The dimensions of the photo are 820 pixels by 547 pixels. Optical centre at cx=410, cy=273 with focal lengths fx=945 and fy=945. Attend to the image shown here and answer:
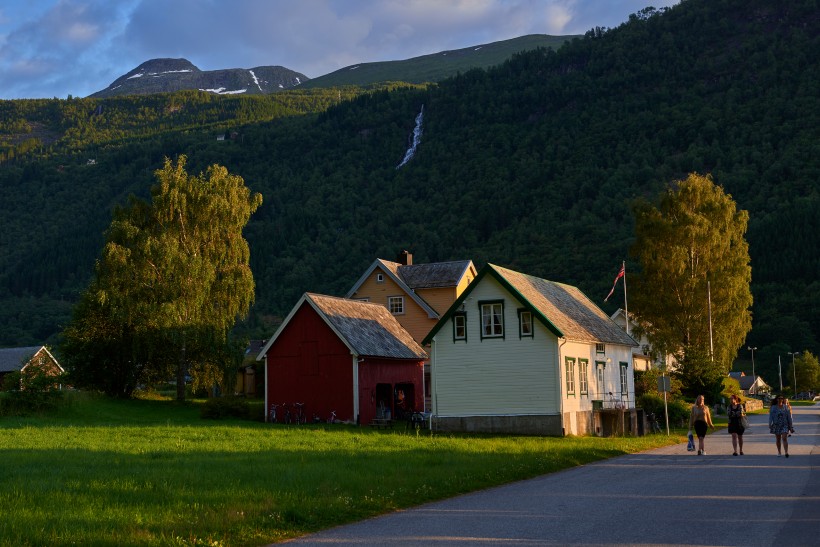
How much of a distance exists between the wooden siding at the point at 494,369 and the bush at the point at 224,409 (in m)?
11.8

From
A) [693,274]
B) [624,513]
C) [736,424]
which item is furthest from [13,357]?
[624,513]

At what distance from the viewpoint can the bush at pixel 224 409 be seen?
45.1 meters

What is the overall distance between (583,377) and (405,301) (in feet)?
67.9

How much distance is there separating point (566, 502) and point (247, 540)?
19.3 feet

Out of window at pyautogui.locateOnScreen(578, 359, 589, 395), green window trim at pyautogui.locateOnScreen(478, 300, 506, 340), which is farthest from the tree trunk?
window at pyautogui.locateOnScreen(578, 359, 589, 395)

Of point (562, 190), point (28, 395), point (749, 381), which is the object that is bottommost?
point (28, 395)

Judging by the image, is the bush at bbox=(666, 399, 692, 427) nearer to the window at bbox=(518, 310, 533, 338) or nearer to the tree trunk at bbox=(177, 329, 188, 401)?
the window at bbox=(518, 310, 533, 338)

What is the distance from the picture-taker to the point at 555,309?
1575 inches

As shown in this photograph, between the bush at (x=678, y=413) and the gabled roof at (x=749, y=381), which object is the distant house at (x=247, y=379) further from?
the gabled roof at (x=749, y=381)

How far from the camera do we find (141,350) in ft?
166

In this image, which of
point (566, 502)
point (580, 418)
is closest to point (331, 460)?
point (566, 502)

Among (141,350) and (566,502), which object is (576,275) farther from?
(566,502)

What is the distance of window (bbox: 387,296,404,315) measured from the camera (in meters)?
58.9

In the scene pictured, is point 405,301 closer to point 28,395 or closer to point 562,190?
point 28,395
